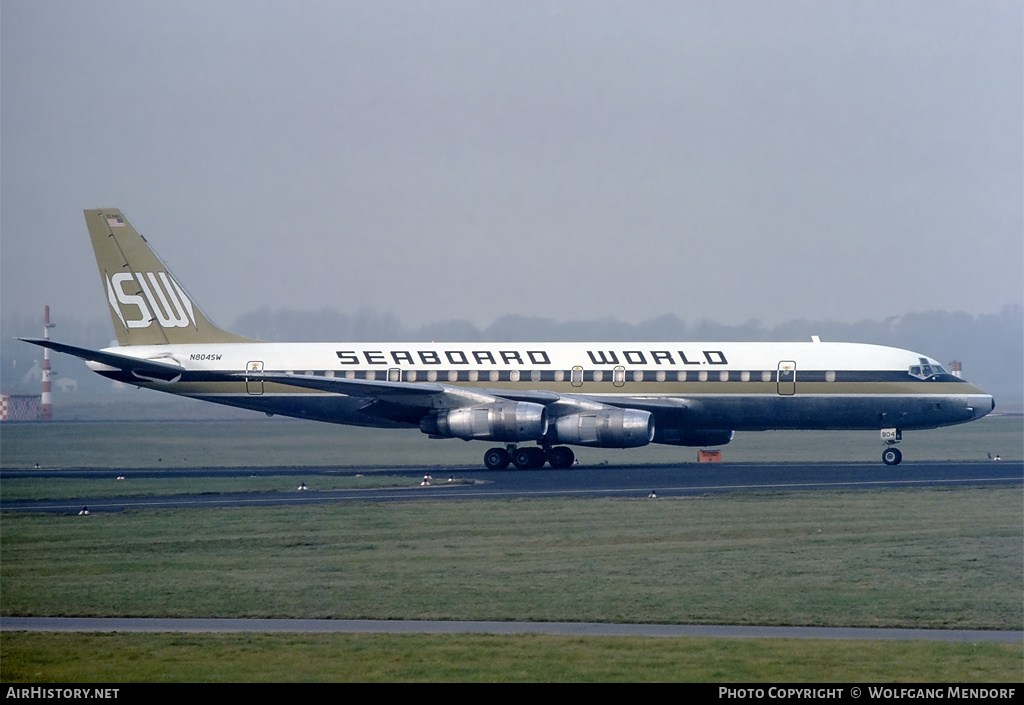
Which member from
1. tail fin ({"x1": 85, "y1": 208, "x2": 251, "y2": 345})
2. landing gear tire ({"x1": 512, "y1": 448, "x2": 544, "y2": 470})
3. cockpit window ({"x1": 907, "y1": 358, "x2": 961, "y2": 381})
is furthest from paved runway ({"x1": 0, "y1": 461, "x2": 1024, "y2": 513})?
tail fin ({"x1": 85, "y1": 208, "x2": 251, "y2": 345})

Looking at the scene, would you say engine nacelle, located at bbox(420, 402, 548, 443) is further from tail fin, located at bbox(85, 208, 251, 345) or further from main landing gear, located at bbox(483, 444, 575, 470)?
tail fin, located at bbox(85, 208, 251, 345)

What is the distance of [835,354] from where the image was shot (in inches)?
1651

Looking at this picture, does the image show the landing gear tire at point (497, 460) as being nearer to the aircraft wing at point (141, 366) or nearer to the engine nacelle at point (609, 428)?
the engine nacelle at point (609, 428)

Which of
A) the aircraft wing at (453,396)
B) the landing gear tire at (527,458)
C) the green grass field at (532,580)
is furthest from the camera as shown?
the landing gear tire at (527,458)

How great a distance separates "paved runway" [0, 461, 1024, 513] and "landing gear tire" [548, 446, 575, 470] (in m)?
0.87

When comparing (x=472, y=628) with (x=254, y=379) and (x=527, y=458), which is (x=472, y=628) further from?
(x=254, y=379)

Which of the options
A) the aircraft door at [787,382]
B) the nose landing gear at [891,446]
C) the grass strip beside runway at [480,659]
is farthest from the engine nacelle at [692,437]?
the grass strip beside runway at [480,659]

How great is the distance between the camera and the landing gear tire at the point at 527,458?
42344mm

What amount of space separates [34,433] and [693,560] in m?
49.9

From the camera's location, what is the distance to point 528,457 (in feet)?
139

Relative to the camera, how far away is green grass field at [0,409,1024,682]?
14.0 m

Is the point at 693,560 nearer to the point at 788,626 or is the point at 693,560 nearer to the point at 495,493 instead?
the point at 788,626

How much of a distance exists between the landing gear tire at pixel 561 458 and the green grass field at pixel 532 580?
36.2 ft

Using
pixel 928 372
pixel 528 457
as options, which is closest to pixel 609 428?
pixel 528 457
